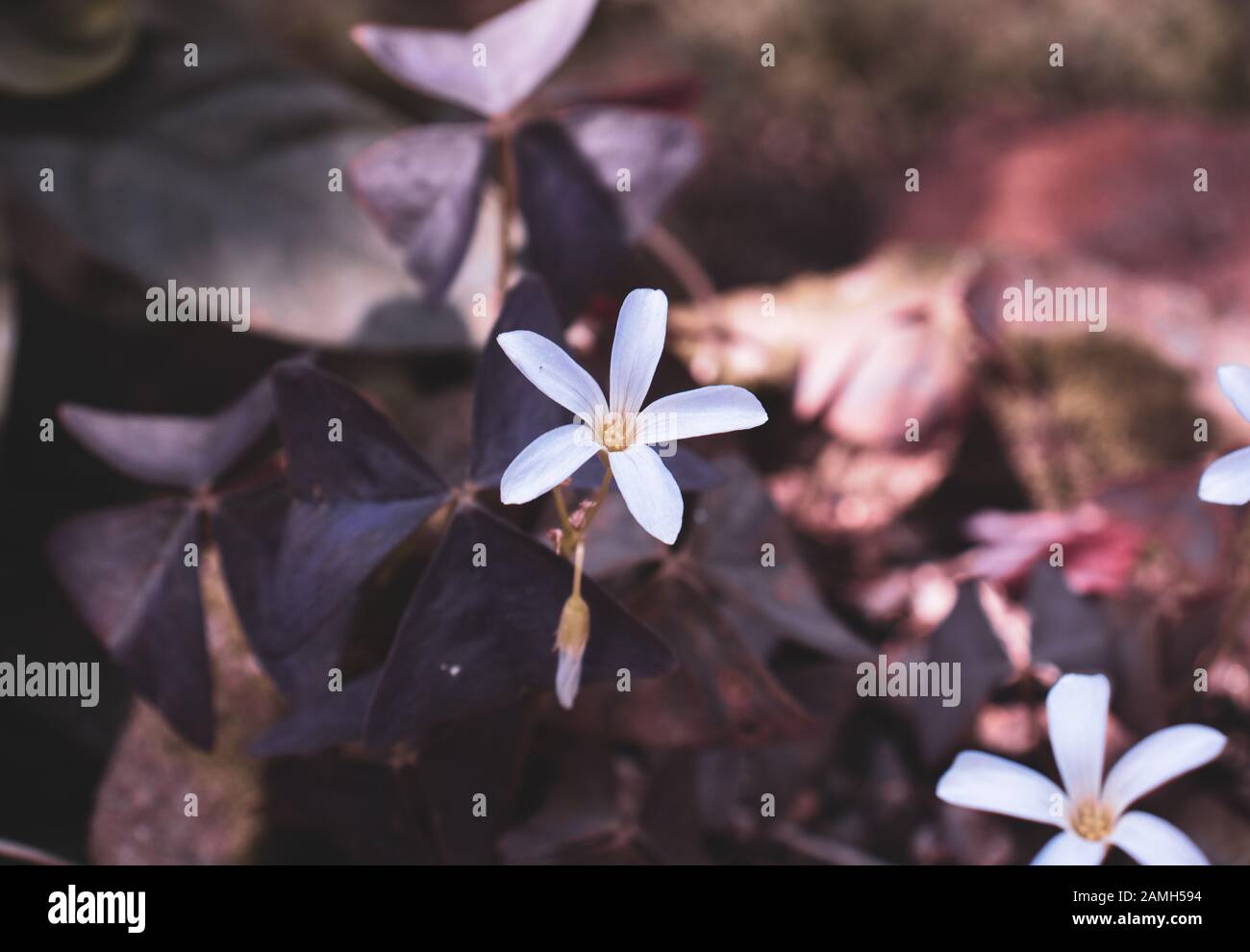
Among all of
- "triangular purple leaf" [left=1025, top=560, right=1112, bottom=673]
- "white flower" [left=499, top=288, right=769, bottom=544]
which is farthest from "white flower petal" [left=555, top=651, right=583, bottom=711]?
"triangular purple leaf" [left=1025, top=560, right=1112, bottom=673]

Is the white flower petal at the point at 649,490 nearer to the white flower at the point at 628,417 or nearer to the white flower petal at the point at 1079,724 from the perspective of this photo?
the white flower at the point at 628,417

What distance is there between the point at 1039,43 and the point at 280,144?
144 centimetres

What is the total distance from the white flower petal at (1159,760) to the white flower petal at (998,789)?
4 centimetres

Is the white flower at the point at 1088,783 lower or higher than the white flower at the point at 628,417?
lower

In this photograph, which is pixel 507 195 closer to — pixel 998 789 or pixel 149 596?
pixel 149 596

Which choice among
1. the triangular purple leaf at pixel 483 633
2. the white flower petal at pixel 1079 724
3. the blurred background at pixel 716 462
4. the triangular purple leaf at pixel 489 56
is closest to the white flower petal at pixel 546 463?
the triangular purple leaf at pixel 483 633

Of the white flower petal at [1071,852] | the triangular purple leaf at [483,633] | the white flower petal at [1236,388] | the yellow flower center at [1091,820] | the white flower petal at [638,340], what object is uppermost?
the white flower petal at [638,340]

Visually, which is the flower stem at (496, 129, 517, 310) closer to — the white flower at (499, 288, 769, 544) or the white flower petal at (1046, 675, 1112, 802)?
the white flower at (499, 288, 769, 544)

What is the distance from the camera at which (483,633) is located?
2.34ft

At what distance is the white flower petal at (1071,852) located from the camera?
606 millimetres

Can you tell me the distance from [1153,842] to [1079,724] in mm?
76

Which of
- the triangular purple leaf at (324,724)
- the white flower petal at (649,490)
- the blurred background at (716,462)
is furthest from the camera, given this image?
the blurred background at (716,462)
